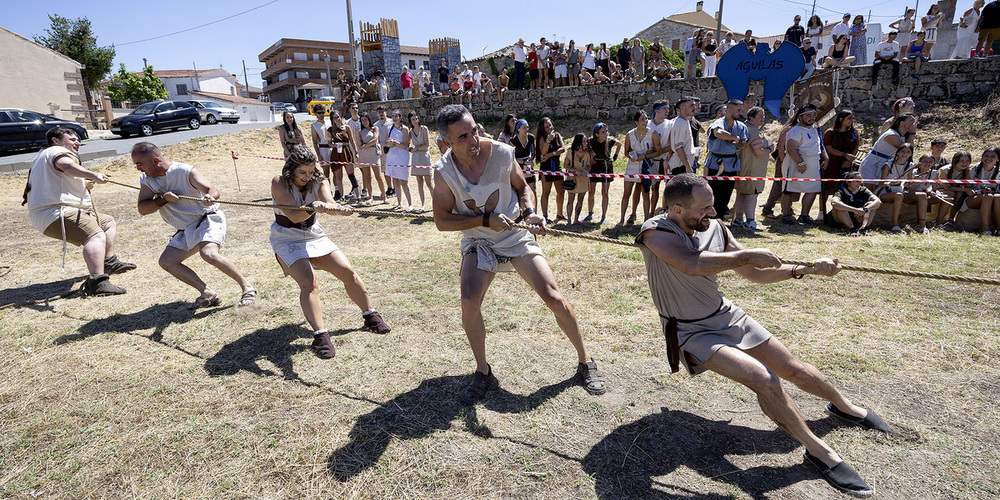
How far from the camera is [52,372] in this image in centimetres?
405

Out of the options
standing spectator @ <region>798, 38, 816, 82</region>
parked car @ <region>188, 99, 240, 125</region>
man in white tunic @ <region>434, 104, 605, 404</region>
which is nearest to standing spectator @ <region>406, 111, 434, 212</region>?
man in white tunic @ <region>434, 104, 605, 404</region>

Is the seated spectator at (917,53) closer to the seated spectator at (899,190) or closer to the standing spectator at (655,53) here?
the standing spectator at (655,53)

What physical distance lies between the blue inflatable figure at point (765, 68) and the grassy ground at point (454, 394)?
5.48 m

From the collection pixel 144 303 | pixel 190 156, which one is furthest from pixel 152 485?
pixel 190 156

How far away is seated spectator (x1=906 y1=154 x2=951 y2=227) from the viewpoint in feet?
25.4

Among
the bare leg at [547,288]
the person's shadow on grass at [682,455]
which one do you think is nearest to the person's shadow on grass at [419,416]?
the bare leg at [547,288]

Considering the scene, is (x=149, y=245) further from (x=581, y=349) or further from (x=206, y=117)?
(x=206, y=117)

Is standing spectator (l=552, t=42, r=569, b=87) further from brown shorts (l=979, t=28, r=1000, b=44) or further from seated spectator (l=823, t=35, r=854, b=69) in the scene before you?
brown shorts (l=979, t=28, r=1000, b=44)

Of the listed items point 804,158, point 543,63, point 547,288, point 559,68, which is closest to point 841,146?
point 804,158

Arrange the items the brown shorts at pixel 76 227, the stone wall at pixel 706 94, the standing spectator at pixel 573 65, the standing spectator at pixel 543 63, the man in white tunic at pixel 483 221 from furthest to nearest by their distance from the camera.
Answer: the standing spectator at pixel 543 63 → the standing spectator at pixel 573 65 → the stone wall at pixel 706 94 → the brown shorts at pixel 76 227 → the man in white tunic at pixel 483 221

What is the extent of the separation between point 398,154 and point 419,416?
7.39m

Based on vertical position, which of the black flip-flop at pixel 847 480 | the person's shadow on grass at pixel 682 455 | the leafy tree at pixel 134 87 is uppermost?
the leafy tree at pixel 134 87

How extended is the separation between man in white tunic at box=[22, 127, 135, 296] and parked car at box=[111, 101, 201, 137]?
20.0m

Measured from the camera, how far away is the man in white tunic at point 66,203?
227 inches
